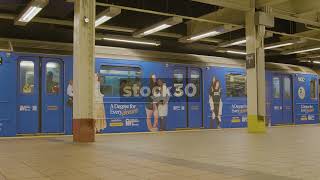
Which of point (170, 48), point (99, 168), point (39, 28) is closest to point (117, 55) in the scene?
point (39, 28)

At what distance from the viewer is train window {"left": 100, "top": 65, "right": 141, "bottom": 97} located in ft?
37.2

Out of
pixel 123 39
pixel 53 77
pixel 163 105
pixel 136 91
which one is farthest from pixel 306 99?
pixel 53 77

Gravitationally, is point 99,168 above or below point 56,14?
below

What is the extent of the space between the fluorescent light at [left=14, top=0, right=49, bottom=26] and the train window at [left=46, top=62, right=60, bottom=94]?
4.96 ft

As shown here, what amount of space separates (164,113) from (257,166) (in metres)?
7.66

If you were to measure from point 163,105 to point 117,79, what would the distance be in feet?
6.20

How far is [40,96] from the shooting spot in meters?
10.4

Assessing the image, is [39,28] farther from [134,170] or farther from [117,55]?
[134,170]

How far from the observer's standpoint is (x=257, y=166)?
196 inches

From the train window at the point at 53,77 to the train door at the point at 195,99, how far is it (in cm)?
459

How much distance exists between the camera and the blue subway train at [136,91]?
10.1 m

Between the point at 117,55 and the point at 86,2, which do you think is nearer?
the point at 86,2

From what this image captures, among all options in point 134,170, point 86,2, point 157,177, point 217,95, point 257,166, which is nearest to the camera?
point 157,177

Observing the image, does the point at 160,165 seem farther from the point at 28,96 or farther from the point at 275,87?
the point at 275,87
